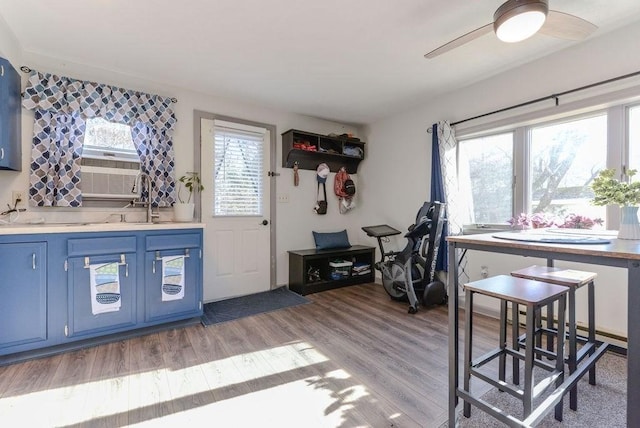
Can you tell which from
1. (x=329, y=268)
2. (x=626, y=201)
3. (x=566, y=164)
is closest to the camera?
(x=626, y=201)

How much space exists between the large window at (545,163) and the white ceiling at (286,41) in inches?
26.9

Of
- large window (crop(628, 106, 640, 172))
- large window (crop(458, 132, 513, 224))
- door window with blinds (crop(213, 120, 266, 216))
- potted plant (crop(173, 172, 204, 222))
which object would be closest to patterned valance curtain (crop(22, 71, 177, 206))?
potted plant (crop(173, 172, 204, 222))

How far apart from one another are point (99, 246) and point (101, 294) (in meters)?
0.38

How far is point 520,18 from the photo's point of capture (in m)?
1.55

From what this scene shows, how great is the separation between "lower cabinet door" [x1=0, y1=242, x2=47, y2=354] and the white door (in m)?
1.45

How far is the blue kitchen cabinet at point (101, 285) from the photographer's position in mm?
2189

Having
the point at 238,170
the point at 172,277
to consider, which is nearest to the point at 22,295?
the point at 172,277

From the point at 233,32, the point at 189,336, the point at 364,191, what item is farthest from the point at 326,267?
the point at 233,32

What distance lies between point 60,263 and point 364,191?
3698mm

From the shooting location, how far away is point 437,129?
330 centimetres

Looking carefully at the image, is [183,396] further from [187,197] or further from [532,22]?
[532,22]

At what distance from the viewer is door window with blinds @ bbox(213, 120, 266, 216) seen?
3.48 m

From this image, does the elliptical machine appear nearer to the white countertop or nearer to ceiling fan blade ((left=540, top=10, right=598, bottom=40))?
ceiling fan blade ((left=540, top=10, right=598, bottom=40))

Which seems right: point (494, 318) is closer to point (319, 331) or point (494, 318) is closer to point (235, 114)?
point (319, 331)
